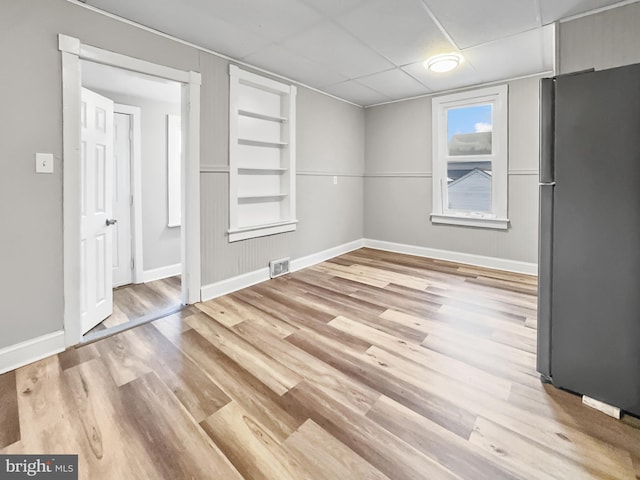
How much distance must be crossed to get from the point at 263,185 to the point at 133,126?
173cm

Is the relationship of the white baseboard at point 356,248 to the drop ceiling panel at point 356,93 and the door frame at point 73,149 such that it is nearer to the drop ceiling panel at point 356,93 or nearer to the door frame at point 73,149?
the door frame at point 73,149

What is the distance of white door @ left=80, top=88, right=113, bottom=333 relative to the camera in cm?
253

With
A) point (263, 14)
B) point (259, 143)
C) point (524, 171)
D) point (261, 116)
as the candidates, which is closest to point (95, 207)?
point (259, 143)

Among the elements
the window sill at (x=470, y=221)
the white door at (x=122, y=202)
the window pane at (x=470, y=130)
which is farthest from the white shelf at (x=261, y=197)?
the window pane at (x=470, y=130)

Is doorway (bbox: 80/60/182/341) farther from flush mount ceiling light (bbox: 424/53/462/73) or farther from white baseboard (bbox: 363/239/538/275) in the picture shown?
white baseboard (bbox: 363/239/538/275)

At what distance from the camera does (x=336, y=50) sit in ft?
10.3

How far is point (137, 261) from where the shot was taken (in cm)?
398

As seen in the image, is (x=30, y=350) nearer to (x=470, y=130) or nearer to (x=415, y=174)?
(x=415, y=174)

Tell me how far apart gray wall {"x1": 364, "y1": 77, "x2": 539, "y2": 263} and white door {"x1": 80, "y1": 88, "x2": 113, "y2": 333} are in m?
3.96

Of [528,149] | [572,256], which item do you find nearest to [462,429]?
[572,256]

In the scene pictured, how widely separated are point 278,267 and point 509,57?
11.6 ft

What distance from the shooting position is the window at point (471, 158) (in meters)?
4.23

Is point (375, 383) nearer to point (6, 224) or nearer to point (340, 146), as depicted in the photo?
point (6, 224)
